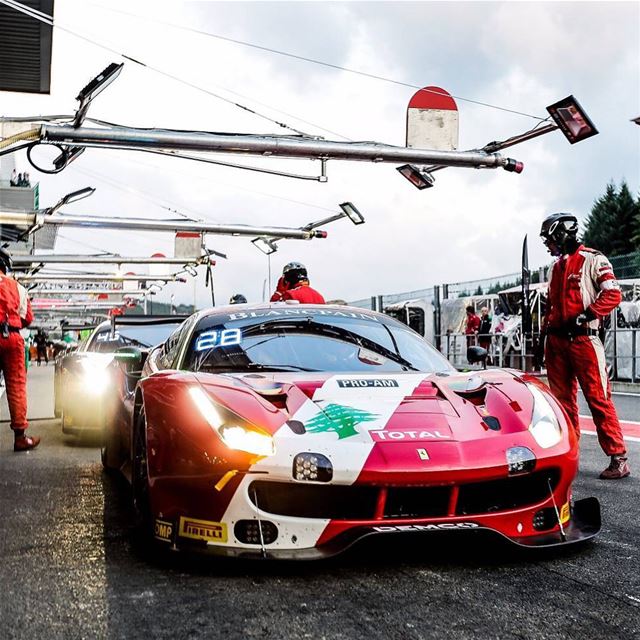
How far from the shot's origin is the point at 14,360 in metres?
6.99

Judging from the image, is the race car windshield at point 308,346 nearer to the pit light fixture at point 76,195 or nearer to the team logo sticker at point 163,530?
the team logo sticker at point 163,530

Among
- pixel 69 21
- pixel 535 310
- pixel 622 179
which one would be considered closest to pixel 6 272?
pixel 69 21

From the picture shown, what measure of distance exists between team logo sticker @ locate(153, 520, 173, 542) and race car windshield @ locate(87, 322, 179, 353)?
15.3 feet

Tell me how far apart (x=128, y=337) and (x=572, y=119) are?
17.8 feet

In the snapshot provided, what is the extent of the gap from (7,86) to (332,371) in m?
12.8

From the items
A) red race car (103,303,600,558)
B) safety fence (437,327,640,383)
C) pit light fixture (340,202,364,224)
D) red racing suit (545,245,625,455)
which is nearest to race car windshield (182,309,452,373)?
red race car (103,303,600,558)

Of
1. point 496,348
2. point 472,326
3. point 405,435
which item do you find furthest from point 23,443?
point 472,326

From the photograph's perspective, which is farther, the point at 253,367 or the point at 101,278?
the point at 101,278

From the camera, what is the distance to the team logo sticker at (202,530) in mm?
2916

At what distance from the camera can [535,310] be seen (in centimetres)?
1742

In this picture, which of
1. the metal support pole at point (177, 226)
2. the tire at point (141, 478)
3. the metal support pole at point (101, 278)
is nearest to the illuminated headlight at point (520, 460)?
the tire at point (141, 478)

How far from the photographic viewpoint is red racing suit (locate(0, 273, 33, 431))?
22.5 feet

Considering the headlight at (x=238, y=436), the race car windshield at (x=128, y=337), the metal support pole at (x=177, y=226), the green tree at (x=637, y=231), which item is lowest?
the headlight at (x=238, y=436)

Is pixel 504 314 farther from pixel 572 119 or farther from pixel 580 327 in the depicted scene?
pixel 580 327
